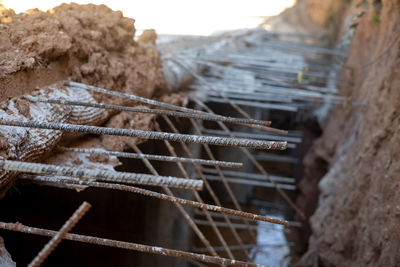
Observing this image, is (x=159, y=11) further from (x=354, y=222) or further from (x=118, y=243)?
(x=118, y=243)

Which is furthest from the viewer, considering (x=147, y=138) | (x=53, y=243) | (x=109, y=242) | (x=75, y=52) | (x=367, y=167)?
(x=367, y=167)

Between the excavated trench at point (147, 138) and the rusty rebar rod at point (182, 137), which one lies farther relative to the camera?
the excavated trench at point (147, 138)

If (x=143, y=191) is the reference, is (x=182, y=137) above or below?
above

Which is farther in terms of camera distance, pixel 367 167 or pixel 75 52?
pixel 367 167

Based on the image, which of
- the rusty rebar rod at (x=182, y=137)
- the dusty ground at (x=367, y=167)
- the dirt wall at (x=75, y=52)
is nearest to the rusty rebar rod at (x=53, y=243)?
the rusty rebar rod at (x=182, y=137)

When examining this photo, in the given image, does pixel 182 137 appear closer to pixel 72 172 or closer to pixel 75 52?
pixel 72 172

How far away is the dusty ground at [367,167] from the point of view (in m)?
2.93

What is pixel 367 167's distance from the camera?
3.52 m

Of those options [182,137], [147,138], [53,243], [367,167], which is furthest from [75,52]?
[367,167]

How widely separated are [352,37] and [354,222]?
3.26 metres

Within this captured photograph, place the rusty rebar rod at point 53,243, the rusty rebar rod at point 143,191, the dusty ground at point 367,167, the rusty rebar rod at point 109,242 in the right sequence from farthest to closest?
the dusty ground at point 367,167, the rusty rebar rod at point 143,191, the rusty rebar rod at point 109,242, the rusty rebar rod at point 53,243

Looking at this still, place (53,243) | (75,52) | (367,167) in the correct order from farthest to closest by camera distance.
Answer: (367,167) → (75,52) → (53,243)

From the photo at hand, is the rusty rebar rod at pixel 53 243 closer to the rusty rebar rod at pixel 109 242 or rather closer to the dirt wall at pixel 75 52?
the rusty rebar rod at pixel 109 242

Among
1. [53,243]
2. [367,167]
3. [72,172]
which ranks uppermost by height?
[72,172]
